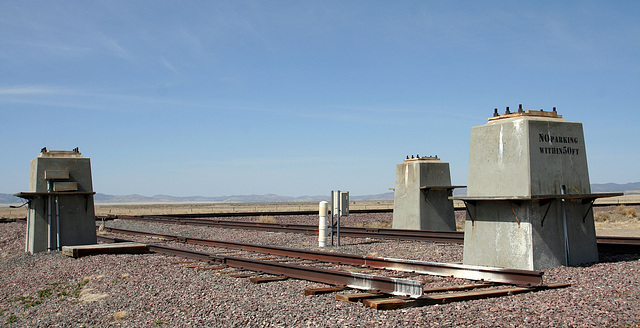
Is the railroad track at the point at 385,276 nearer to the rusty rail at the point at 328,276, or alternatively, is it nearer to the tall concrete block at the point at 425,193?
the rusty rail at the point at 328,276

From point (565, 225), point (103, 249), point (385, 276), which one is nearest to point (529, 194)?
point (565, 225)

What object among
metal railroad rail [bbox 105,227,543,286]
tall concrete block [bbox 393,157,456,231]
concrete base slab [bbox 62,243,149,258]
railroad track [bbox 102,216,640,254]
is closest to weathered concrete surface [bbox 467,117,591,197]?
metal railroad rail [bbox 105,227,543,286]

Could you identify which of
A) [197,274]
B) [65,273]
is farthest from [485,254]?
[65,273]

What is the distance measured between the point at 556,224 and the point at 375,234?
1019 cm

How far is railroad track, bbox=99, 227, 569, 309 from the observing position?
26.5 ft

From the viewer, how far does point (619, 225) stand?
29.9 meters

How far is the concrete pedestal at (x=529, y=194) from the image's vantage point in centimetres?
1116

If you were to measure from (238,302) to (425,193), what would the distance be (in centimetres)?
1494

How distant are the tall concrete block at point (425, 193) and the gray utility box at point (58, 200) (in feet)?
38.8

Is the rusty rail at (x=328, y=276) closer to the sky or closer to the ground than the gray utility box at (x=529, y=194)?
closer to the ground

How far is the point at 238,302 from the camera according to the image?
8328mm

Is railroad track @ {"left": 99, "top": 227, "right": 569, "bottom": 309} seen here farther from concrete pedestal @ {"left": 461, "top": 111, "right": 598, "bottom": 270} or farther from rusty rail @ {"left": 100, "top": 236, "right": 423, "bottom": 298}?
concrete pedestal @ {"left": 461, "top": 111, "right": 598, "bottom": 270}

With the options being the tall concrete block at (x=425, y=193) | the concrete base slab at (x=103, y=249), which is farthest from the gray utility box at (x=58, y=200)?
the tall concrete block at (x=425, y=193)

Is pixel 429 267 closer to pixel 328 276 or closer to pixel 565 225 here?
pixel 328 276
